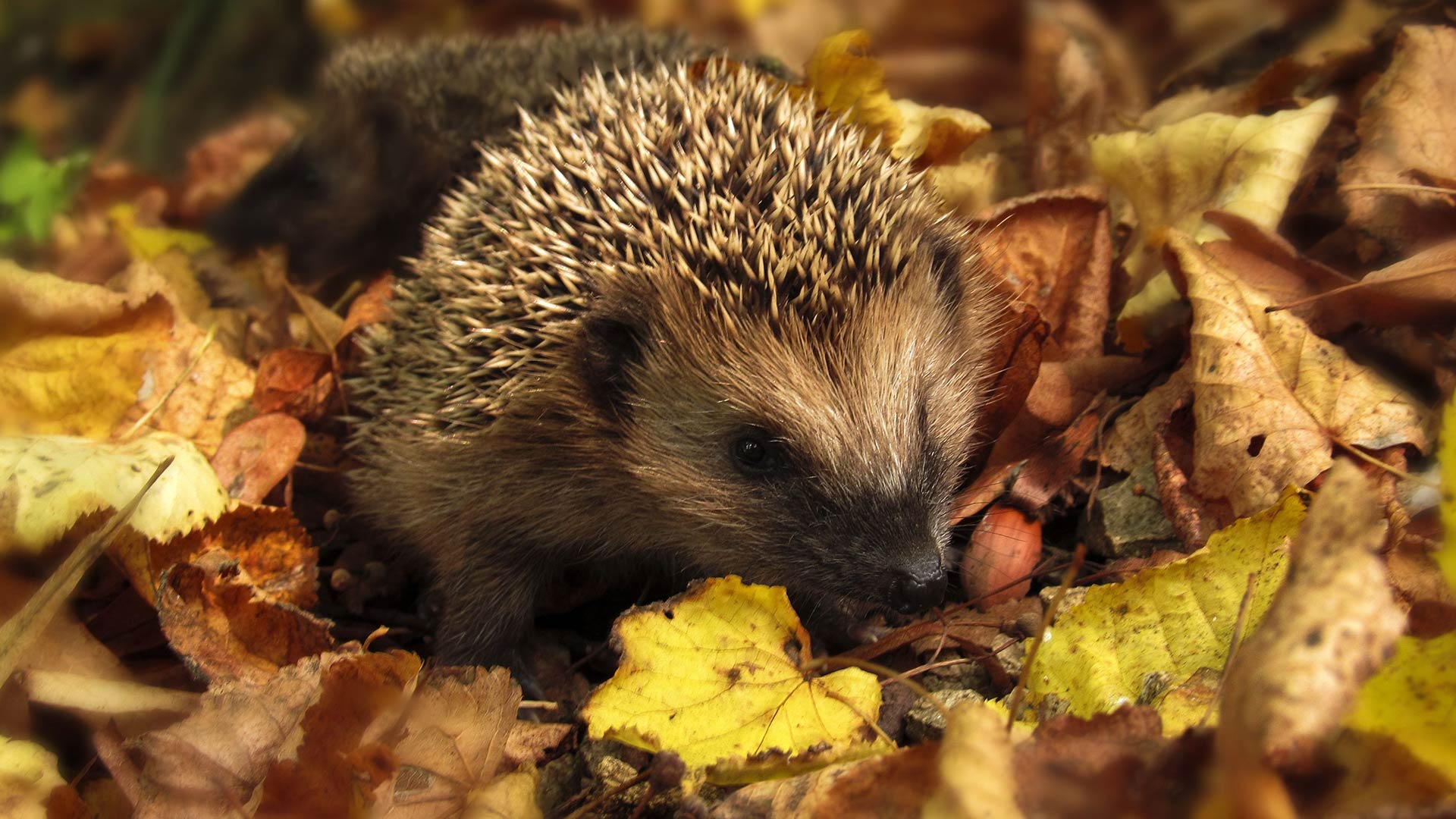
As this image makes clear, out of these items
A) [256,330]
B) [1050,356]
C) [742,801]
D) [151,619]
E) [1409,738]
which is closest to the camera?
[1409,738]

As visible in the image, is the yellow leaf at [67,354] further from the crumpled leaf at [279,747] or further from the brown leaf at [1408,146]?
the brown leaf at [1408,146]

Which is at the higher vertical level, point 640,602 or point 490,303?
point 490,303

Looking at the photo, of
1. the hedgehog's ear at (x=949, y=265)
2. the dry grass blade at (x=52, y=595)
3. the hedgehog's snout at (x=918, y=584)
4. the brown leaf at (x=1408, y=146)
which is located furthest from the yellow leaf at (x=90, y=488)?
the brown leaf at (x=1408, y=146)

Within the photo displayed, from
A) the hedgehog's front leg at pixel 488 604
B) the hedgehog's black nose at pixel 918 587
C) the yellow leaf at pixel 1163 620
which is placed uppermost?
the yellow leaf at pixel 1163 620

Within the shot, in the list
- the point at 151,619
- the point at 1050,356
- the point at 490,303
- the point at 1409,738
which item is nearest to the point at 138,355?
the point at 151,619

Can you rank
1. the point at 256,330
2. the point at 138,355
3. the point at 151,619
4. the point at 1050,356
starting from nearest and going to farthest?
the point at 151,619, the point at 1050,356, the point at 138,355, the point at 256,330

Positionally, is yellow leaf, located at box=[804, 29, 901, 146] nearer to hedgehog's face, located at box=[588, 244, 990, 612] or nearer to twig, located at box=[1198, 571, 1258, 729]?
hedgehog's face, located at box=[588, 244, 990, 612]

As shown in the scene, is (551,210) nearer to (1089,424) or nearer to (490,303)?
(490,303)
